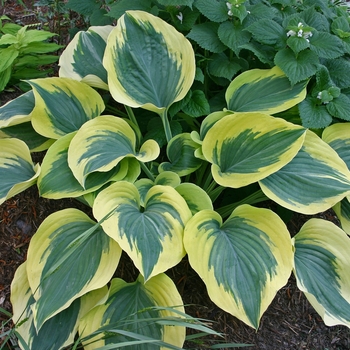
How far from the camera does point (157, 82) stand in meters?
1.76

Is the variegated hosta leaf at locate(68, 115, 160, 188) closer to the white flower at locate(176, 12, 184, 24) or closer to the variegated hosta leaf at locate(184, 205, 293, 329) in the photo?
the variegated hosta leaf at locate(184, 205, 293, 329)

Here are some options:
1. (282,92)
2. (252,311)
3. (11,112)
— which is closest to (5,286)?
(11,112)

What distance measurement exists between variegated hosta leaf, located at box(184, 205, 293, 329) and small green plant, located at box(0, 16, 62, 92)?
1.21 meters

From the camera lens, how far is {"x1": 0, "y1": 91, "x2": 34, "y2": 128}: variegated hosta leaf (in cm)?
167

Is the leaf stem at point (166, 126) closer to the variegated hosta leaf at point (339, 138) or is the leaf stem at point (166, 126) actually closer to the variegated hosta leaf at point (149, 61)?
the variegated hosta leaf at point (149, 61)

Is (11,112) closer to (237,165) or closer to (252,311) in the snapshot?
(237,165)

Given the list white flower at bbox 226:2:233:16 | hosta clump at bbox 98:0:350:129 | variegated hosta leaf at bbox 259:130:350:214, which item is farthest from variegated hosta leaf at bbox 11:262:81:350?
white flower at bbox 226:2:233:16

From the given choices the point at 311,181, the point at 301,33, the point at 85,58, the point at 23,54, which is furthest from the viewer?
the point at 23,54

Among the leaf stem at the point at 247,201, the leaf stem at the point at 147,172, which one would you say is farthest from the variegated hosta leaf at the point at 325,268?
the leaf stem at the point at 147,172

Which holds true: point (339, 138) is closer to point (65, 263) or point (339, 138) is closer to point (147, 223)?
point (147, 223)

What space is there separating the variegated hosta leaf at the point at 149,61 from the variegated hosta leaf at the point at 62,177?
0.31 meters

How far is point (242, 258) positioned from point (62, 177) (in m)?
0.75

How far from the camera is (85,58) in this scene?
1854 millimetres

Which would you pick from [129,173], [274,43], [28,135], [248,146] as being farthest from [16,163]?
[274,43]
